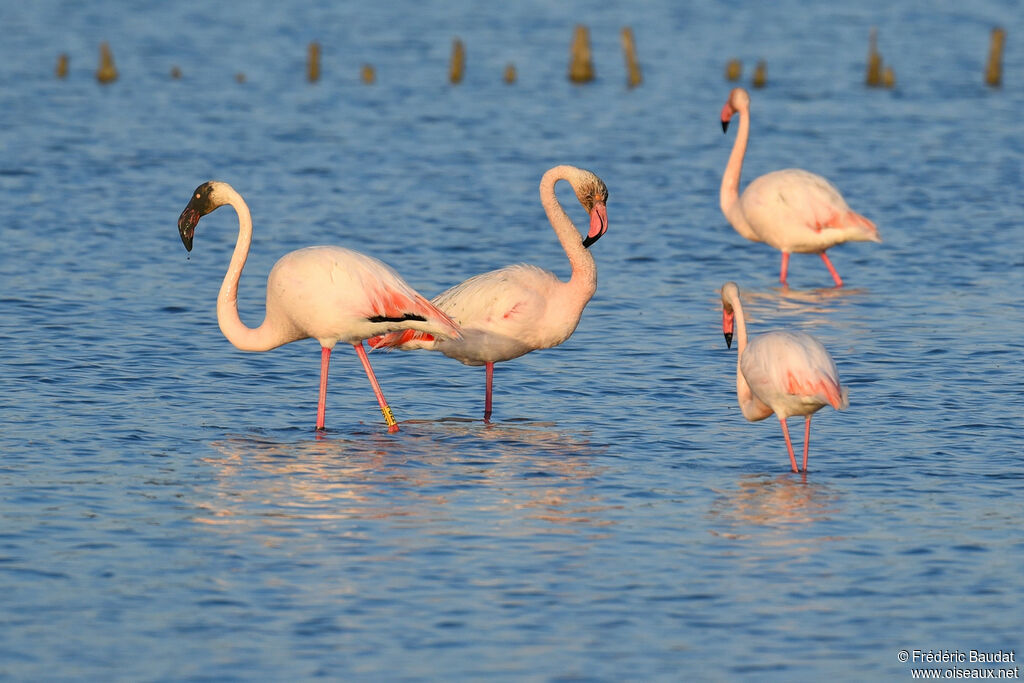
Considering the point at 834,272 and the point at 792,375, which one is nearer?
the point at 792,375

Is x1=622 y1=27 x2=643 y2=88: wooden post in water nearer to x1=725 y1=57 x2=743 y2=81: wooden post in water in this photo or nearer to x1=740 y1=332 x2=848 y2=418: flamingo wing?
x1=725 y1=57 x2=743 y2=81: wooden post in water

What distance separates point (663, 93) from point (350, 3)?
1656 cm

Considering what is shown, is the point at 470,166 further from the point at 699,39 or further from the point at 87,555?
the point at 699,39

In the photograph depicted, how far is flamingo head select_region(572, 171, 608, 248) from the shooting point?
11008 mm

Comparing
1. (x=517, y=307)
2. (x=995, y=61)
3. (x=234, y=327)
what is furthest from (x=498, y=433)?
(x=995, y=61)

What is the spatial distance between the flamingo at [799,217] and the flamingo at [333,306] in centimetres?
615

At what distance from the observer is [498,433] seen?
10648 mm

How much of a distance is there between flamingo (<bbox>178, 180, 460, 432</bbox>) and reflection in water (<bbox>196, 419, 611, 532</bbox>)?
1.53 ft

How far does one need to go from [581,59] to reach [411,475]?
2268cm

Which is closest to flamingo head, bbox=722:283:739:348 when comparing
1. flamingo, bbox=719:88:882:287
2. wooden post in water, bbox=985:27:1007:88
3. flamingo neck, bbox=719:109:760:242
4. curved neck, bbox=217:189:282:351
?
curved neck, bbox=217:189:282:351

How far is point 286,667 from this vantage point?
6699mm

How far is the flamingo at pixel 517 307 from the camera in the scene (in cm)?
1089

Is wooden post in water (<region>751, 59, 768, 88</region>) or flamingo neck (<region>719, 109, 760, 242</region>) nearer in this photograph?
flamingo neck (<region>719, 109, 760, 242</region>)

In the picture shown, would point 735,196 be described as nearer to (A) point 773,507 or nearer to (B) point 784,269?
(B) point 784,269
